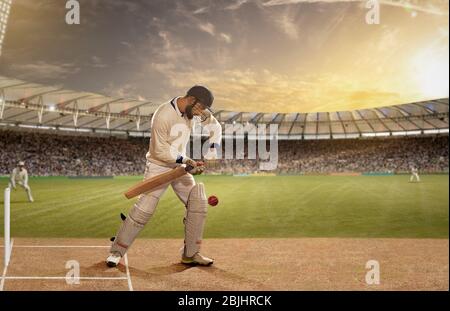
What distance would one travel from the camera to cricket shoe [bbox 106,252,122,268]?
14.8 ft

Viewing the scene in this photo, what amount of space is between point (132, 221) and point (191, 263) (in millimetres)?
982

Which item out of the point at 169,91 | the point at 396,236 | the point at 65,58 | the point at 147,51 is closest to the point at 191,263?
the point at 169,91

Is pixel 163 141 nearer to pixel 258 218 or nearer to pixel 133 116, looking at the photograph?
pixel 258 218

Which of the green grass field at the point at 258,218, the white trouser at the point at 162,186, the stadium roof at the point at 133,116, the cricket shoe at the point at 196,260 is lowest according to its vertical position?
the green grass field at the point at 258,218

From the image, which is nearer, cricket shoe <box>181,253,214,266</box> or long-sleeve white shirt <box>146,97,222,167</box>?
long-sleeve white shirt <box>146,97,222,167</box>

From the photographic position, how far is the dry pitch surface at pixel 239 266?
13.8 feet

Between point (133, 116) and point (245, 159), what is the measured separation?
19.1 m

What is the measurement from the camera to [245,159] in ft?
119

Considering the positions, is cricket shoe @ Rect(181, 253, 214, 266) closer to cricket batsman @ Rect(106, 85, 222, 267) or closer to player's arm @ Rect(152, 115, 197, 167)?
cricket batsman @ Rect(106, 85, 222, 267)

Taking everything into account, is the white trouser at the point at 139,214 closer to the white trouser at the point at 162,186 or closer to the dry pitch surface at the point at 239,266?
the white trouser at the point at 162,186

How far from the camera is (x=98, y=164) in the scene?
31.1 metres

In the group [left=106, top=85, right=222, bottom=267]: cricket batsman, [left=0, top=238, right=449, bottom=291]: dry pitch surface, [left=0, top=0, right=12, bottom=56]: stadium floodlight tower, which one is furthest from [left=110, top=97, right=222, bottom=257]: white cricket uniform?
[left=0, top=0, right=12, bottom=56]: stadium floodlight tower

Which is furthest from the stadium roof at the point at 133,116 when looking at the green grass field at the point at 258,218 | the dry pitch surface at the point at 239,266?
the dry pitch surface at the point at 239,266

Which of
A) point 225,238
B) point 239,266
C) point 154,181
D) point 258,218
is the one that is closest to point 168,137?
point 154,181
